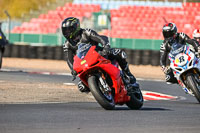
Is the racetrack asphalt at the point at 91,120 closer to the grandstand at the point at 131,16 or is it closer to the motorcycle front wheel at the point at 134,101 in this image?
the motorcycle front wheel at the point at 134,101

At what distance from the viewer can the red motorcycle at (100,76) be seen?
8086 mm

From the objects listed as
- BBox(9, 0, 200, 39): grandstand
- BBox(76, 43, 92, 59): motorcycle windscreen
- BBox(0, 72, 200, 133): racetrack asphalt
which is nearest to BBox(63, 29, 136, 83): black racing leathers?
BBox(76, 43, 92, 59): motorcycle windscreen

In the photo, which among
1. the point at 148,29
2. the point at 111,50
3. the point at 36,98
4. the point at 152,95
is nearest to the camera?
the point at 111,50

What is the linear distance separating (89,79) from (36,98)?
9.06 ft

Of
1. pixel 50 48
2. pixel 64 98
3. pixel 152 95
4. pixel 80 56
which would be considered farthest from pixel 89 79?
pixel 50 48

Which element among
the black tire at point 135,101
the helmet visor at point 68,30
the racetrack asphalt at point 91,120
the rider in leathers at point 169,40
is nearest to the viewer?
the racetrack asphalt at point 91,120

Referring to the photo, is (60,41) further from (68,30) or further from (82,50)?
(82,50)

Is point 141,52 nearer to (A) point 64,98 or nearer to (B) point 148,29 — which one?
(B) point 148,29

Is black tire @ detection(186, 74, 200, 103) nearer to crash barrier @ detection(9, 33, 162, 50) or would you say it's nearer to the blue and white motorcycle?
the blue and white motorcycle

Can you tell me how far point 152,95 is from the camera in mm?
12648

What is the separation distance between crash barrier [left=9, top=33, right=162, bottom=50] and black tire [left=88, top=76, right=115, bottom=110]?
65.0ft

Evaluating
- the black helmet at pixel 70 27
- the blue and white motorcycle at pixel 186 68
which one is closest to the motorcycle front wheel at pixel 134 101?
the black helmet at pixel 70 27

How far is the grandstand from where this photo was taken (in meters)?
30.2

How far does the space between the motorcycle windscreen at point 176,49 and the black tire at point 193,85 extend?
58 centimetres
